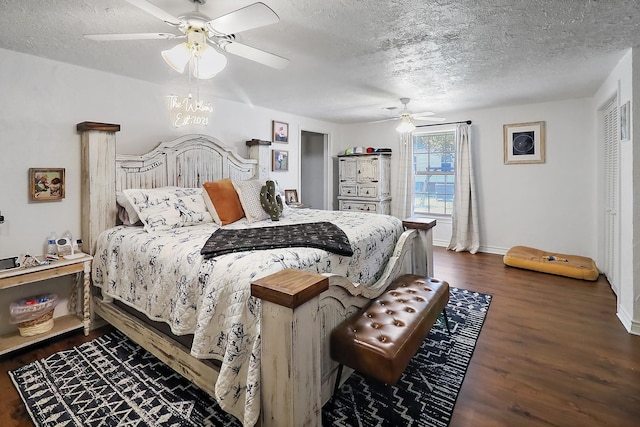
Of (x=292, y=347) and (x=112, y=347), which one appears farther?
(x=112, y=347)

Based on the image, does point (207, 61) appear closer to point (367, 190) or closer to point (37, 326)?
point (37, 326)

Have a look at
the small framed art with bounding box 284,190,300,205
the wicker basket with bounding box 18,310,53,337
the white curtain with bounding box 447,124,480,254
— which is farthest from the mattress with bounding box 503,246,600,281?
the wicker basket with bounding box 18,310,53,337

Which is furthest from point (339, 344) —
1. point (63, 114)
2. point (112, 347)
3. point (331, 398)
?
point (63, 114)

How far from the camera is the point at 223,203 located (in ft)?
9.55

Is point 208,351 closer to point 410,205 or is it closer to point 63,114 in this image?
point 63,114

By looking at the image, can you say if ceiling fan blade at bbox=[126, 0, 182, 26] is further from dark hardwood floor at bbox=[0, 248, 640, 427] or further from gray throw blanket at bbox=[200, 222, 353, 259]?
dark hardwood floor at bbox=[0, 248, 640, 427]

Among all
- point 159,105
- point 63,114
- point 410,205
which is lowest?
point 410,205

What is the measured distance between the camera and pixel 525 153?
15.2 feet

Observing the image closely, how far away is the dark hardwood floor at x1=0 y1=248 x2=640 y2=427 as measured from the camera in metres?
1.66

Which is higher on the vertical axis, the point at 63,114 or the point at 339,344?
the point at 63,114

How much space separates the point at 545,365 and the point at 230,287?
2085mm

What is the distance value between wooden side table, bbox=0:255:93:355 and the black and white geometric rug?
0.22m

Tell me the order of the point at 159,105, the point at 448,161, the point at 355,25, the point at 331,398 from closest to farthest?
the point at 331,398 < the point at 355,25 < the point at 159,105 < the point at 448,161

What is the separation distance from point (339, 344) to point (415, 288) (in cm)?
86
